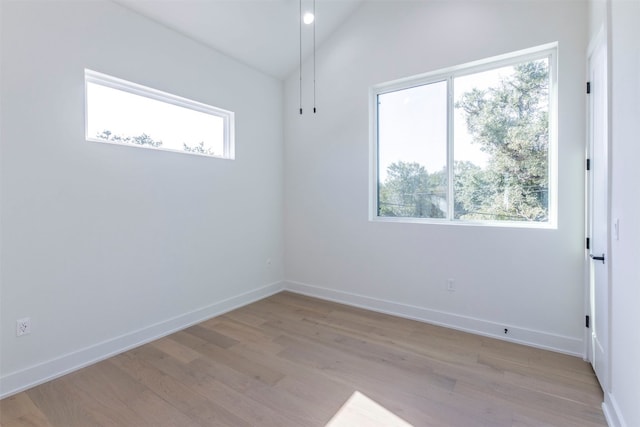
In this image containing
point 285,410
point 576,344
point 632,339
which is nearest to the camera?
point 632,339

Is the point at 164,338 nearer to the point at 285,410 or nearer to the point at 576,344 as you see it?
the point at 285,410

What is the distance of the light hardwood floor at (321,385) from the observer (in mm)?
1780

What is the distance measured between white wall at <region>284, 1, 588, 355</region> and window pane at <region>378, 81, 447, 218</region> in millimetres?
217

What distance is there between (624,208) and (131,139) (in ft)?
11.7

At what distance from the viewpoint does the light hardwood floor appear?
5.84ft

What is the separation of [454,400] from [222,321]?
7.67 feet

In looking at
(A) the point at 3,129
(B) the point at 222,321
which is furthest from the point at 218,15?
(B) the point at 222,321

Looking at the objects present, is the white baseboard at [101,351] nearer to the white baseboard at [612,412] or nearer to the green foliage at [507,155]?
the green foliage at [507,155]

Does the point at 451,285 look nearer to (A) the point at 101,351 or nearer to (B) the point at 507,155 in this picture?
(B) the point at 507,155

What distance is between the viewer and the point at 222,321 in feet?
10.5

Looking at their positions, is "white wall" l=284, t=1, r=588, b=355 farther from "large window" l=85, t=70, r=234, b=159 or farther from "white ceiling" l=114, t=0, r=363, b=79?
"large window" l=85, t=70, r=234, b=159

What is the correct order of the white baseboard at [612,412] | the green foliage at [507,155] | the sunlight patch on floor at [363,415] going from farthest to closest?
the green foliage at [507,155] < the sunlight patch on floor at [363,415] < the white baseboard at [612,412]

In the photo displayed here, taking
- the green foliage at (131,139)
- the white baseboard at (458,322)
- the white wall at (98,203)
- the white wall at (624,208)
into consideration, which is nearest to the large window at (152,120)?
the green foliage at (131,139)

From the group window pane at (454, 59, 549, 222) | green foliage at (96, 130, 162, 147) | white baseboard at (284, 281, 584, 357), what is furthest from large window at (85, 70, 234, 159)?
window pane at (454, 59, 549, 222)
